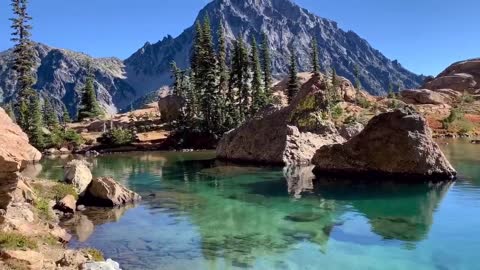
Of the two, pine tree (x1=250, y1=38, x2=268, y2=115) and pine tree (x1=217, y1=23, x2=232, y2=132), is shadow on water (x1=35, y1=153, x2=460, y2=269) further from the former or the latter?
pine tree (x1=250, y1=38, x2=268, y2=115)

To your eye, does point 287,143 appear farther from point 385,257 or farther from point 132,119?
point 132,119

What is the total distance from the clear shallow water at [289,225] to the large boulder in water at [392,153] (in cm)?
316

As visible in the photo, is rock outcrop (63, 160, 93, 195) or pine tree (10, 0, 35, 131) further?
pine tree (10, 0, 35, 131)

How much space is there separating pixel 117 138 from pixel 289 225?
7708 cm

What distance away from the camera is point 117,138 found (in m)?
103

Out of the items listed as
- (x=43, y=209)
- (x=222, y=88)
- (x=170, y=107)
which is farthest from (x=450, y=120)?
(x=43, y=209)

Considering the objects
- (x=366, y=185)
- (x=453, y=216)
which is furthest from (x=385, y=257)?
(x=366, y=185)

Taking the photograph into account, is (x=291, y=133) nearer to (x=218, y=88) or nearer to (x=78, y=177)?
(x=78, y=177)

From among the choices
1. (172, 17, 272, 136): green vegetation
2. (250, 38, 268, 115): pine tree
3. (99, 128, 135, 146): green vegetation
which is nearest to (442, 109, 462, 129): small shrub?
(172, 17, 272, 136): green vegetation

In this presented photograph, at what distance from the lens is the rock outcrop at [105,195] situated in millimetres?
38344

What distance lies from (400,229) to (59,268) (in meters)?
20.7

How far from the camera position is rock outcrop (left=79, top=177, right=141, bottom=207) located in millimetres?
38344

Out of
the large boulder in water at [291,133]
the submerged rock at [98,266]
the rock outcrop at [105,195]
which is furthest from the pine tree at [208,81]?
the submerged rock at [98,266]

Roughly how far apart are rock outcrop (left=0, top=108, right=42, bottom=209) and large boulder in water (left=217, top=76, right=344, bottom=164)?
45692 mm
